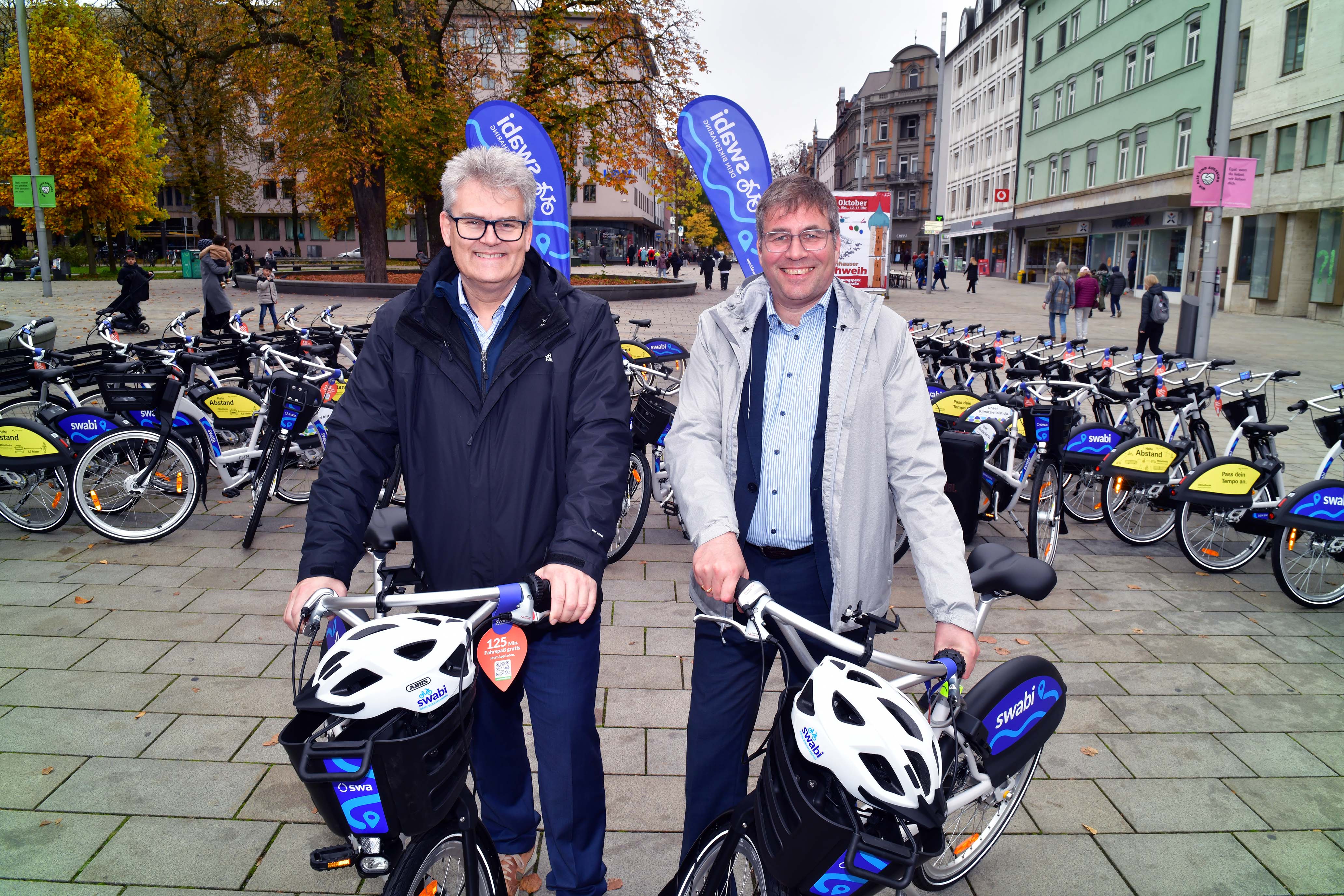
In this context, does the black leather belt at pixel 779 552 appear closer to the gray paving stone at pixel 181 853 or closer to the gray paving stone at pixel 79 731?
the gray paving stone at pixel 181 853

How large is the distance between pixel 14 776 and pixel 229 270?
13.6m

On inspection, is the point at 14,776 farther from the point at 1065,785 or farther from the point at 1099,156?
the point at 1099,156

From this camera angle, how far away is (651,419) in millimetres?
6219

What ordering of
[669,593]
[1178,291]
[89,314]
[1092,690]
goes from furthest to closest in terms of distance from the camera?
[1178,291]
[89,314]
[669,593]
[1092,690]

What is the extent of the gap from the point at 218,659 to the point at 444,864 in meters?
2.83

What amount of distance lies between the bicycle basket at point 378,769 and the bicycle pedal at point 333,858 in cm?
7

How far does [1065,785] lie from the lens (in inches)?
135

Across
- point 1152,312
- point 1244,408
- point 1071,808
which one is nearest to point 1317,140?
point 1152,312

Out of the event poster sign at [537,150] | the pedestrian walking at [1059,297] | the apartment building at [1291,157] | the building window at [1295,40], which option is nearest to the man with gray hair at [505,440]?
the event poster sign at [537,150]

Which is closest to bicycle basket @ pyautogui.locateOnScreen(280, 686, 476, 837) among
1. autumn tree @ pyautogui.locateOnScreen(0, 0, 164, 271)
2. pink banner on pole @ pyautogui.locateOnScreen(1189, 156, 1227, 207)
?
pink banner on pole @ pyautogui.locateOnScreen(1189, 156, 1227, 207)

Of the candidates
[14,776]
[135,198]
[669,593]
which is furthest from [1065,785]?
[135,198]

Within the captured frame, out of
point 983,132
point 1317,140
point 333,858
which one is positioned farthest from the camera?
point 983,132

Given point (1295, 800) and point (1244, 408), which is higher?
point (1244, 408)

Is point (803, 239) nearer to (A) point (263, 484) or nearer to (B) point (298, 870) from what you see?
(B) point (298, 870)
